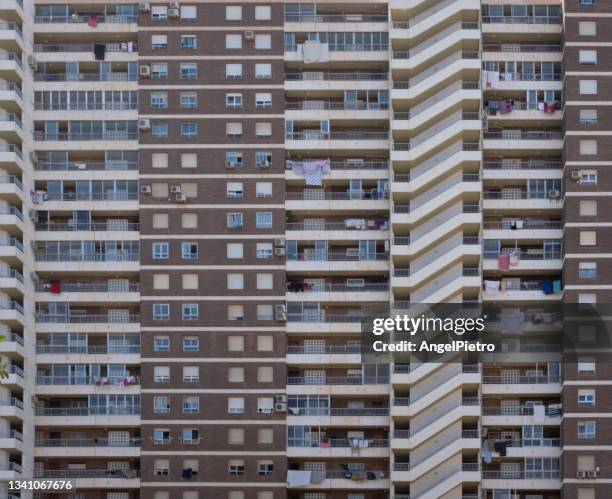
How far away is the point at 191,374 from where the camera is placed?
9969 cm

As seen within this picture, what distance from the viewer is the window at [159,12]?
10244 centimetres

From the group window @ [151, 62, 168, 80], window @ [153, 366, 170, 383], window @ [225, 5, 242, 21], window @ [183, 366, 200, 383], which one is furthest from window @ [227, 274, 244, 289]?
window @ [225, 5, 242, 21]

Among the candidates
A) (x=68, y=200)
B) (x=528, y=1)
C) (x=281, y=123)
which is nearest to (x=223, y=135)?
(x=281, y=123)

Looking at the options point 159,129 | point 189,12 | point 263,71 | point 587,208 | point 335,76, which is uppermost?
point 189,12

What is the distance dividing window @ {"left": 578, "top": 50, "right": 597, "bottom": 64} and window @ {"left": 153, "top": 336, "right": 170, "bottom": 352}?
97.8 feet

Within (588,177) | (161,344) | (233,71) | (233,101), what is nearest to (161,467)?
(161,344)

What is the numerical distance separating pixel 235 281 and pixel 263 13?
54.3 feet

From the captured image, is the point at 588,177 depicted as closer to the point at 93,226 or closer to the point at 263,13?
the point at 263,13

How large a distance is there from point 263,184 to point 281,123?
3.87 m

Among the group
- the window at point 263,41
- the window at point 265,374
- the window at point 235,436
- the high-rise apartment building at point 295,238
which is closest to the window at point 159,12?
the high-rise apartment building at point 295,238

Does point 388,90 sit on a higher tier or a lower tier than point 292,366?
higher

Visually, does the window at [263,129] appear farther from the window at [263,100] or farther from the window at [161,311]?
the window at [161,311]

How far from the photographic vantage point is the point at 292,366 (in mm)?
100500

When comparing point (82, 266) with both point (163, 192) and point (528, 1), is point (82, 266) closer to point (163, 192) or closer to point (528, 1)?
point (163, 192)
